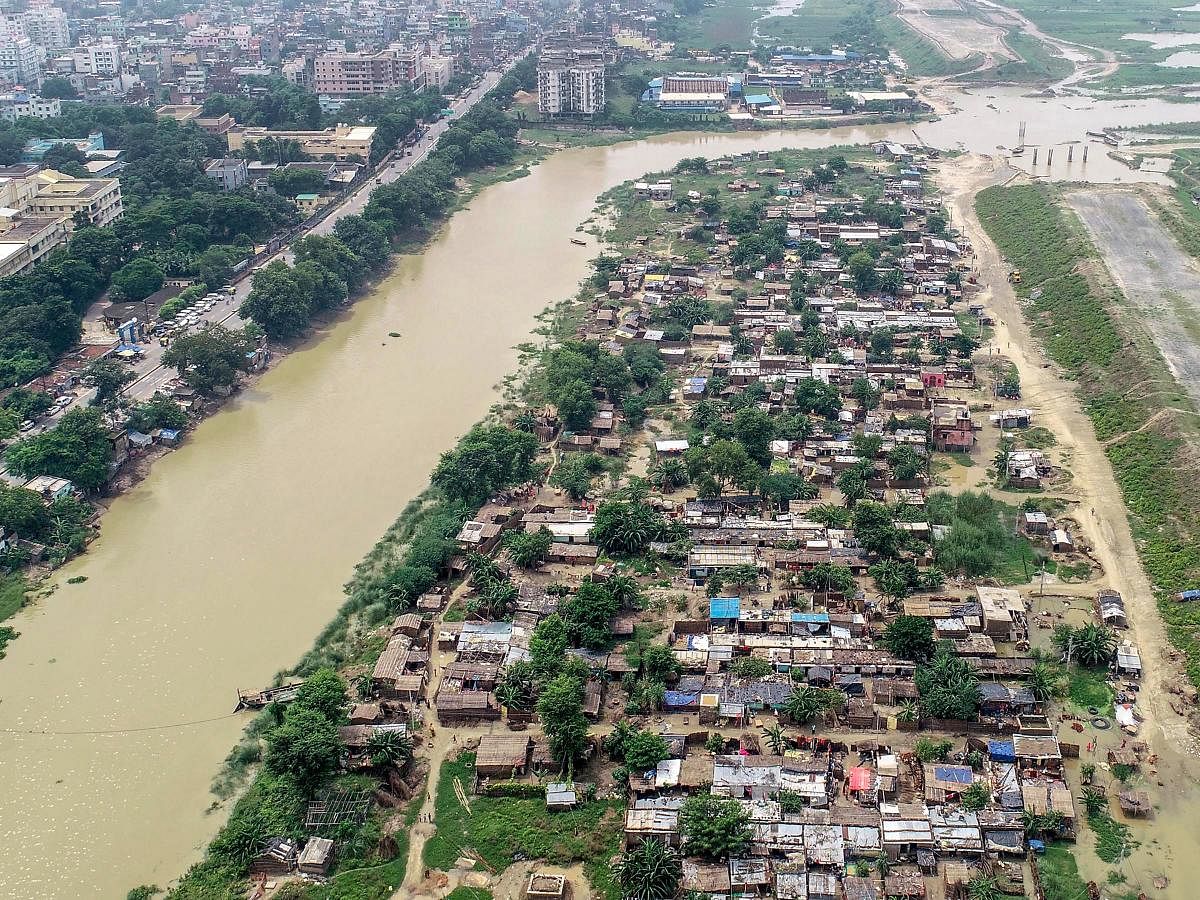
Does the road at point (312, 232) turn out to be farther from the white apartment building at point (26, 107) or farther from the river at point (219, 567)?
the white apartment building at point (26, 107)

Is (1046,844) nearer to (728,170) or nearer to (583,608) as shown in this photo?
(583,608)

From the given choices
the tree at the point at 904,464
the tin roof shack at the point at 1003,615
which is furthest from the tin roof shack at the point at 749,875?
the tree at the point at 904,464

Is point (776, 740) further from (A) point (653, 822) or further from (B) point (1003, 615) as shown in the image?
(B) point (1003, 615)

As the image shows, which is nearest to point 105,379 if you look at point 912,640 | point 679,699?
point 679,699

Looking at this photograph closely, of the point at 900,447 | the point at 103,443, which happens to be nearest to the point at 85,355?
the point at 103,443

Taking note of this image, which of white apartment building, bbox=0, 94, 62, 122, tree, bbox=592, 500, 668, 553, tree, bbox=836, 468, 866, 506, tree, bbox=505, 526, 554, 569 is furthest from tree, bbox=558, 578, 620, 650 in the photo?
Result: white apartment building, bbox=0, 94, 62, 122
